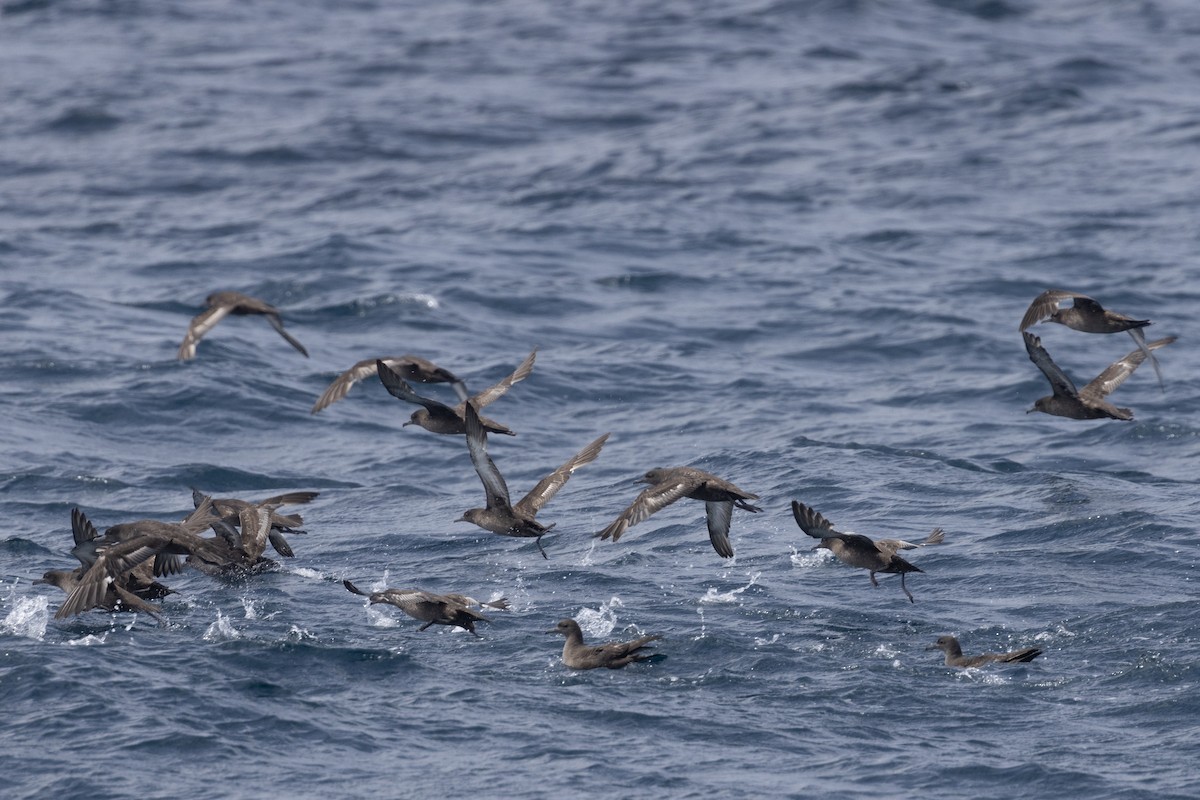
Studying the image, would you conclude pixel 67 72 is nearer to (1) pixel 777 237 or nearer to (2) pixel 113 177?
(2) pixel 113 177

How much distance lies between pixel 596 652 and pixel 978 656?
2591 mm

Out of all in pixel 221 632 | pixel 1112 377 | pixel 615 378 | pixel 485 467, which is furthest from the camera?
pixel 615 378

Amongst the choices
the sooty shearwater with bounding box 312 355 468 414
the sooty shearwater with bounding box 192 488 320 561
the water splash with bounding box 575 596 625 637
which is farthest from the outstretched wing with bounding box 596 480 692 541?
the sooty shearwater with bounding box 192 488 320 561

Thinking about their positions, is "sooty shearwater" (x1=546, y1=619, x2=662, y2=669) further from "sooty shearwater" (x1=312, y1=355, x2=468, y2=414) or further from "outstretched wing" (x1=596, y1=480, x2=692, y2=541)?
"sooty shearwater" (x1=312, y1=355, x2=468, y2=414)

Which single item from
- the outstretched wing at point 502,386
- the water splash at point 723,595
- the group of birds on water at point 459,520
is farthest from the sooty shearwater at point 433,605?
the outstretched wing at point 502,386

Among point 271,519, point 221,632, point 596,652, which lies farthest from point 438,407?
point 596,652

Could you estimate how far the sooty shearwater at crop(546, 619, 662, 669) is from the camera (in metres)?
11.8

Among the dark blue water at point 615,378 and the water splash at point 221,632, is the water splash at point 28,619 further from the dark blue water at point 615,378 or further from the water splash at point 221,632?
the water splash at point 221,632

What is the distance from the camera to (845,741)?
35.3 feet

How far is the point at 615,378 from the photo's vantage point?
2086 centimetres

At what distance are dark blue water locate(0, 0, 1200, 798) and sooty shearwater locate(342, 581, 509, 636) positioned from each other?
22 cm

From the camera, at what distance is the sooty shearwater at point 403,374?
14.6 meters

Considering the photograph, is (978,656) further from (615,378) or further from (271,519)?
(615,378)

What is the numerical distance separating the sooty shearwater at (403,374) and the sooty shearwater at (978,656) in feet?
15.7
